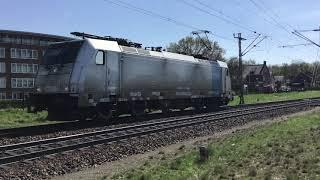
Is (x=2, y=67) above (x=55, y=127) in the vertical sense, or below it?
above

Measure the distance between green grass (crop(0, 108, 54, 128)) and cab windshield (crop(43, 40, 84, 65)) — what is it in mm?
3652

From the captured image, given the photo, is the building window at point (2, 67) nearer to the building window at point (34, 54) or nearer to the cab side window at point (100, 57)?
the building window at point (34, 54)

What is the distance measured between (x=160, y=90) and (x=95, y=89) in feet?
21.9

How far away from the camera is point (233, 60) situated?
13588cm

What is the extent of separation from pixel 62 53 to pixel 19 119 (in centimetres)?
698

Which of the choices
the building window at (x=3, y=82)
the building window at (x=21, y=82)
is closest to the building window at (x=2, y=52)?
the building window at (x=3, y=82)

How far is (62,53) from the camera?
23.2 m

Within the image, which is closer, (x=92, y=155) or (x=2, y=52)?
(x=92, y=155)

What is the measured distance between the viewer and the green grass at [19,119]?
26.2m

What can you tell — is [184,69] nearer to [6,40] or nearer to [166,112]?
[166,112]

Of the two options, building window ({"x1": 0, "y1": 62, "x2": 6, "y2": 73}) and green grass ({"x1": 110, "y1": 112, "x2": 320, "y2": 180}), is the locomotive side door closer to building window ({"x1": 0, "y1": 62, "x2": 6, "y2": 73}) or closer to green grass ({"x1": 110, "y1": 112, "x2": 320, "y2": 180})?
green grass ({"x1": 110, "y1": 112, "x2": 320, "y2": 180})

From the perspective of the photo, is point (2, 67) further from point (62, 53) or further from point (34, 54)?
point (62, 53)

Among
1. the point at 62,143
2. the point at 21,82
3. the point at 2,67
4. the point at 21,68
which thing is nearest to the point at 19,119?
the point at 62,143

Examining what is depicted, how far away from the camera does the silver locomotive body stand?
22.0 meters
